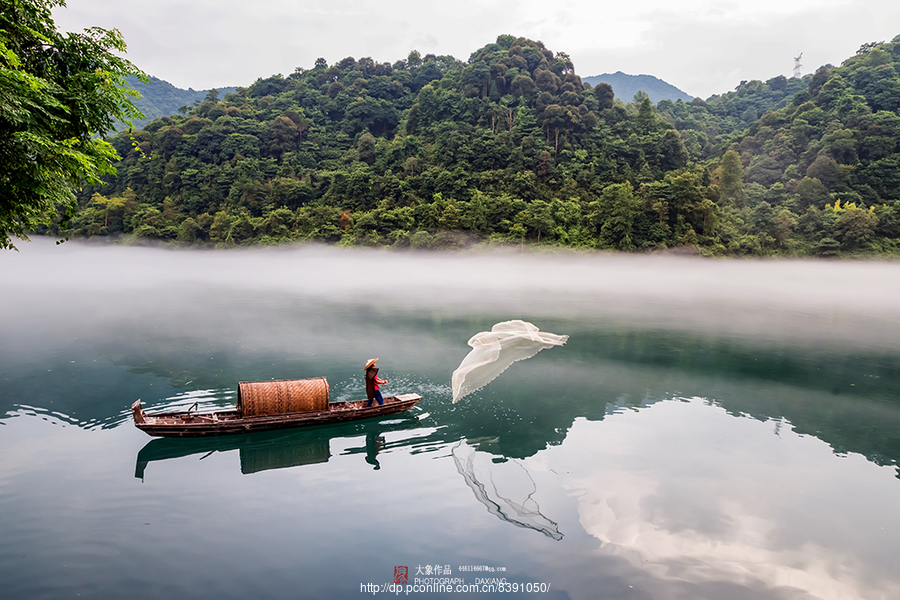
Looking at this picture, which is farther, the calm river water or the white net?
the white net

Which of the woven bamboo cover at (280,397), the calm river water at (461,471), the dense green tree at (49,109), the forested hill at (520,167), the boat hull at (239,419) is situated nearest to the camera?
the calm river water at (461,471)

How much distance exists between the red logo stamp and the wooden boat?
646 cm

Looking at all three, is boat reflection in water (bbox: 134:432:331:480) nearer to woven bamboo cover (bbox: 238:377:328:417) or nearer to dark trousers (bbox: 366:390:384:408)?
woven bamboo cover (bbox: 238:377:328:417)

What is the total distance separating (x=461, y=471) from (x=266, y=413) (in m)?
5.95

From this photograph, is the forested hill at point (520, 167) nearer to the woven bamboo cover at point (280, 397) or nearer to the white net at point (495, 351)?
the white net at point (495, 351)

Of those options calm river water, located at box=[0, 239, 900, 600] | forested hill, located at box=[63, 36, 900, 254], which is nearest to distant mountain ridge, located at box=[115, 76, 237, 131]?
forested hill, located at box=[63, 36, 900, 254]

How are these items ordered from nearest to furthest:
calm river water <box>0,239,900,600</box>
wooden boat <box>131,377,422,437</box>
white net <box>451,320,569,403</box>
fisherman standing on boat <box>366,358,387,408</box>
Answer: calm river water <box>0,239,900,600</box>, white net <box>451,320,569,403</box>, wooden boat <box>131,377,422,437</box>, fisherman standing on boat <box>366,358,387,408</box>

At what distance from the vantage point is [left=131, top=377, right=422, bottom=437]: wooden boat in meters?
12.7

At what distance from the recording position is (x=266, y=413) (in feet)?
44.4

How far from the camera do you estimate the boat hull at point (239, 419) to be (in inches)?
492

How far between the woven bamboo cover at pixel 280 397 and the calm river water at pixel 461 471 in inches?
31.6

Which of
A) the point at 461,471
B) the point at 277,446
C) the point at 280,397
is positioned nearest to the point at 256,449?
the point at 277,446

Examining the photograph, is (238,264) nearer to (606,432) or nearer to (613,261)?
(613,261)

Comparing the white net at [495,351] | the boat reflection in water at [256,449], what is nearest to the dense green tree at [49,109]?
the boat reflection in water at [256,449]
